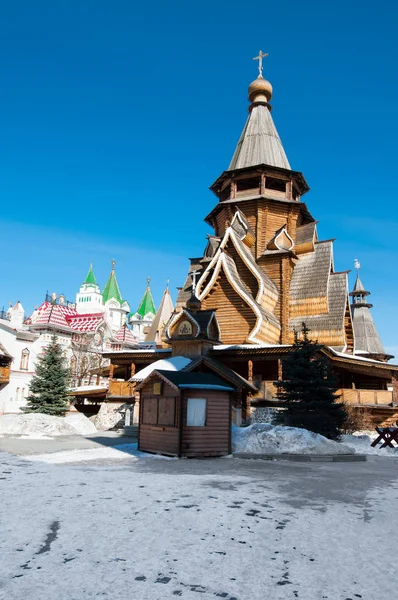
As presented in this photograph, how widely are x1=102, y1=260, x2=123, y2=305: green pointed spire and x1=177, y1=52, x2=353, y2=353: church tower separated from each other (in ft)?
234

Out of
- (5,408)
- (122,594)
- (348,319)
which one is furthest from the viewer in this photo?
(5,408)

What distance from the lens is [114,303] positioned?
103 meters

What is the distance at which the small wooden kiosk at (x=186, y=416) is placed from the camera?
13.2m

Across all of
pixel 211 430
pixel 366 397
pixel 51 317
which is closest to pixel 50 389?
pixel 211 430

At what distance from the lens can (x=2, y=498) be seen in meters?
7.37

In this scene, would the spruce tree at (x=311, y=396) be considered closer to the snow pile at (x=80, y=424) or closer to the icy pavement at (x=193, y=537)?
the icy pavement at (x=193, y=537)

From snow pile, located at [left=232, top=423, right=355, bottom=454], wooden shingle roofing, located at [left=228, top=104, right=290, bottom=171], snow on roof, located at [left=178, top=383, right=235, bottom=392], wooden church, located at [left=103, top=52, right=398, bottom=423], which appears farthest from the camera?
wooden shingle roofing, located at [left=228, top=104, right=290, bottom=171]

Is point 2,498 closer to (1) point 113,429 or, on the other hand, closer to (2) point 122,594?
(2) point 122,594

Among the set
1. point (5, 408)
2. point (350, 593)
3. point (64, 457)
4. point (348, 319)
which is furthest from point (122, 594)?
point (5, 408)

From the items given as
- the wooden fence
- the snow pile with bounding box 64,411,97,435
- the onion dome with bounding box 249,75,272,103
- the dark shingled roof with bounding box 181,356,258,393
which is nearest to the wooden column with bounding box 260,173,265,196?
the onion dome with bounding box 249,75,272,103

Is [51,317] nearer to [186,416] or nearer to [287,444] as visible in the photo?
Answer: [186,416]

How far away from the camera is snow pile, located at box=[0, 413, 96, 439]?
2069 centimetres

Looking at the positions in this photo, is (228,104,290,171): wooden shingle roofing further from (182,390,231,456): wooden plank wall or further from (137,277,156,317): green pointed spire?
(137,277,156,317): green pointed spire

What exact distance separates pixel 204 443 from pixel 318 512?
673 cm
